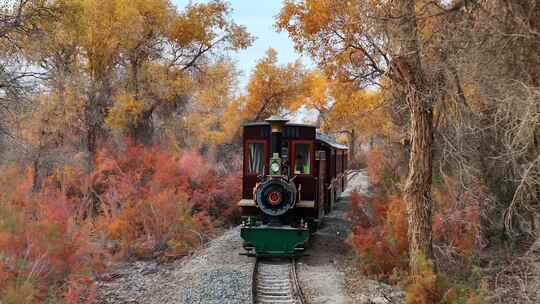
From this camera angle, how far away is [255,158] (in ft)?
44.6

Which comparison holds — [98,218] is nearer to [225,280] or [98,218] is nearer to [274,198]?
[274,198]

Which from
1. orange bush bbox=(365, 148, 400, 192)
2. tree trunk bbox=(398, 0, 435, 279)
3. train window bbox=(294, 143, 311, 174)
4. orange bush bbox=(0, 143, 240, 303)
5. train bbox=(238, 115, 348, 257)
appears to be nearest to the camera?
orange bush bbox=(0, 143, 240, 303)

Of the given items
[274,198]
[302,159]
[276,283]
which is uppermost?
[302,159]

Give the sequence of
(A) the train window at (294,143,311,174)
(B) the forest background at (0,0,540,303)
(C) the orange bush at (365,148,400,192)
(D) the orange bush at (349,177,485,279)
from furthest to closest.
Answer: (C) the orange bush at (365,148,400,192) < (A) the train window at (294,143,311,174) < (D) the orange bush at (349,177,485,279) < (B) the forest background at (0,0,540,303)

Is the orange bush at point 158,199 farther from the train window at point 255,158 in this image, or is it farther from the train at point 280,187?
the train window at point 255,158

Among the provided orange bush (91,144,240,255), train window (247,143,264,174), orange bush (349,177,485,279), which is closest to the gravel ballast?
orange bush (349,177,485,279)

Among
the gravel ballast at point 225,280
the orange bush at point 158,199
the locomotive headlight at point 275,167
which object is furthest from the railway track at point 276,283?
the orange bush at point 158,199

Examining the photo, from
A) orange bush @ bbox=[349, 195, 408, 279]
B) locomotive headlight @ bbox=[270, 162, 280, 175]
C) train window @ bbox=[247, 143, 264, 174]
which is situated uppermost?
train window @ bbox=[247, 143, 264, 174]

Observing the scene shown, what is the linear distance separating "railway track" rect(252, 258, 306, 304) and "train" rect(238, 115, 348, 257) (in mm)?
402

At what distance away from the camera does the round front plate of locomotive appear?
12.5 metres

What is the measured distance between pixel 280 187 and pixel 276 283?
2.59 meters

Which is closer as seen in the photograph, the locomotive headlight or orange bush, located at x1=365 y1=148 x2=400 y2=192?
the locomotive headlight

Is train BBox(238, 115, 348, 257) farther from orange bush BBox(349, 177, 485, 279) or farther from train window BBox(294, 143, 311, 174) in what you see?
orange bush BBox(349, 177, 485, 279)

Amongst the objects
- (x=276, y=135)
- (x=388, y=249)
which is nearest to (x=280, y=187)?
(x=276, y=135)
